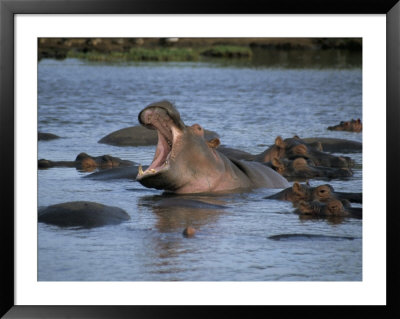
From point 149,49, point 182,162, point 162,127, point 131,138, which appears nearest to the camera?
point 162,127

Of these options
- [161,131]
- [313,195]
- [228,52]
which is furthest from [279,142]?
[228,52]

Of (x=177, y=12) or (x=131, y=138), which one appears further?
(x=131, y=138)

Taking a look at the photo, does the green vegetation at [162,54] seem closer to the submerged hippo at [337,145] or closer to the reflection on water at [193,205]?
the reflection on water at [193,205]

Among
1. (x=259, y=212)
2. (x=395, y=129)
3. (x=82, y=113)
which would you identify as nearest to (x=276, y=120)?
(x=82, y=113)

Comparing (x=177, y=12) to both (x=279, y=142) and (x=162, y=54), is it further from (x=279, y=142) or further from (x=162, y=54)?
(x=162, y=54)

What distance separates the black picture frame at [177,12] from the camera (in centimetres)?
632

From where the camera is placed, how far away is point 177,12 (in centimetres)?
670

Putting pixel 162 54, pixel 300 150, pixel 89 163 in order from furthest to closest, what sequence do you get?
1. pixel 162 54
2. pixel 300 150
3. pixel 89 163

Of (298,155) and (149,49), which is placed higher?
(149,49)

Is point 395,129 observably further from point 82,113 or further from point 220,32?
point 82,113

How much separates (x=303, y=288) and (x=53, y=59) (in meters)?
14.3

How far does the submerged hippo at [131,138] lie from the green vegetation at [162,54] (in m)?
7.86

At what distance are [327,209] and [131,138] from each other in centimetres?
466

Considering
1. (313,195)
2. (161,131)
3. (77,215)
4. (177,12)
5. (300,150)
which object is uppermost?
(177,12)
